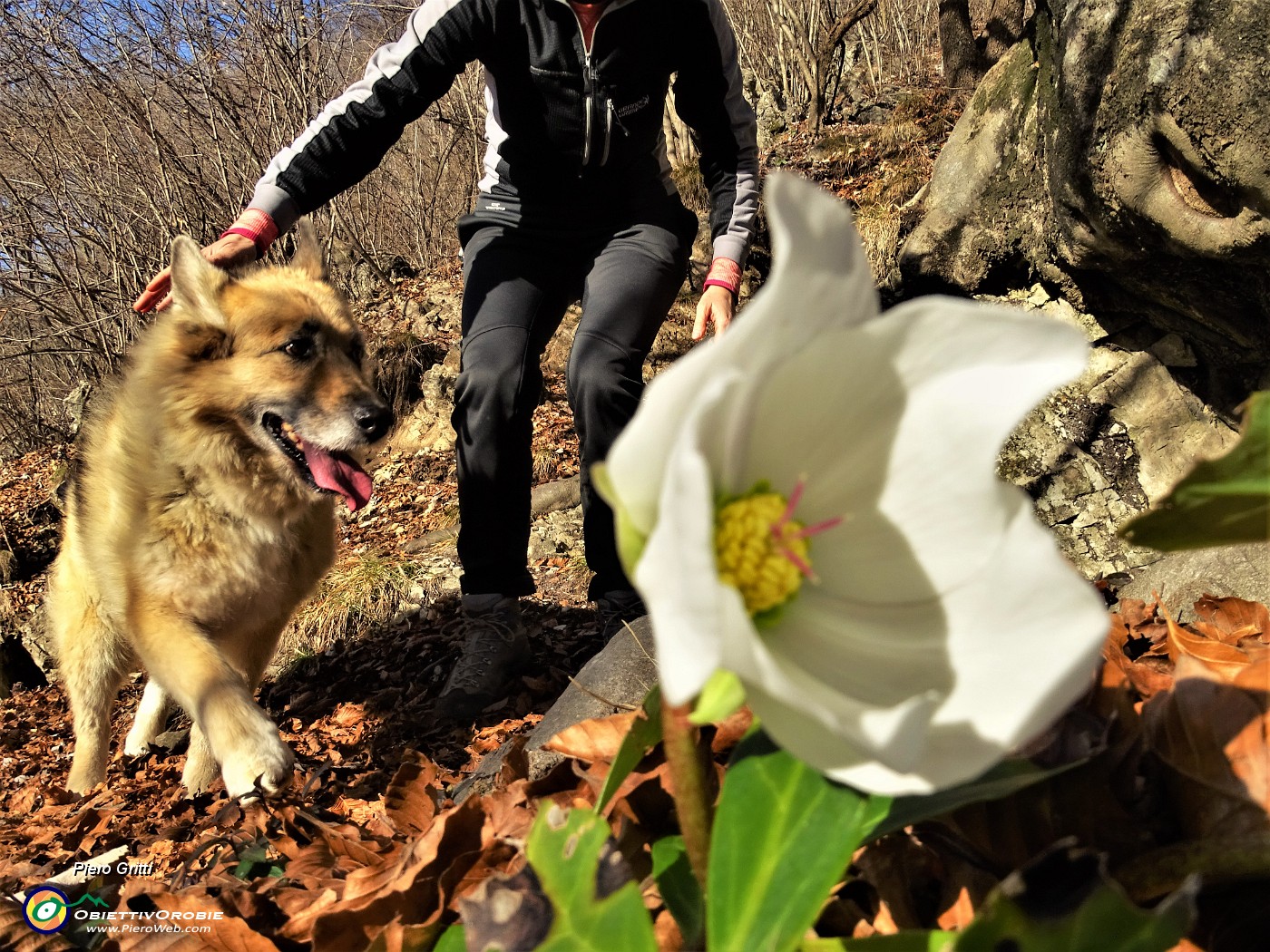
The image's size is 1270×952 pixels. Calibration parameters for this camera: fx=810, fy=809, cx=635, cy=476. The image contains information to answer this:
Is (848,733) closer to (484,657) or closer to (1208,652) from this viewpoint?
(1208,652)

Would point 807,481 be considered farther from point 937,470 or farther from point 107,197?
point 107,197

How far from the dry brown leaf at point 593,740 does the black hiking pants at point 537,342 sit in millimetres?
2176

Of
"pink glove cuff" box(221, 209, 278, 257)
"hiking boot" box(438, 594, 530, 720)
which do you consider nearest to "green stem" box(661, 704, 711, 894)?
"hiking boot" box(438, 594, 530, 720)

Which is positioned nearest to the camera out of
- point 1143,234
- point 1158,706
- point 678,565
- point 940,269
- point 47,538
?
point 678,565

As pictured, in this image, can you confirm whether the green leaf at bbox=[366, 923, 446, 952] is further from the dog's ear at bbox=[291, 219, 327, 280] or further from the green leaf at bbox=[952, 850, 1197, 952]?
the dog's ear at bbox=[291, 219, 327, 280]

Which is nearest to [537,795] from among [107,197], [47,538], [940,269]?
[940,269]

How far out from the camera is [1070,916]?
45 centimetres

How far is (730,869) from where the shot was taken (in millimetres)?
540

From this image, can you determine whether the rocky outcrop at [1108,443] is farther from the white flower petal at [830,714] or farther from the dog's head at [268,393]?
the white flower petal at [830,714]

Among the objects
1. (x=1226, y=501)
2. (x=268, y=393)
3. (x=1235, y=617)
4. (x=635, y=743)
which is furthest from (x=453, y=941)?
(x=268, y=393)

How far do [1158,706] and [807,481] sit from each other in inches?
18.1

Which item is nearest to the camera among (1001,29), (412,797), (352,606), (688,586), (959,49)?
(688,586)

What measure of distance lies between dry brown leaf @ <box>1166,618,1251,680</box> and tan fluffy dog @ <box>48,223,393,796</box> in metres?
2.96

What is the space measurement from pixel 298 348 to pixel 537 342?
1.03m
